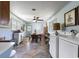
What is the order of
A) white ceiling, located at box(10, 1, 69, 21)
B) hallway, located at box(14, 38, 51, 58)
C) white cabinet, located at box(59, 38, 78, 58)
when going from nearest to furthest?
white cabinet, located at box(59, 38, 78, 58)
white ceiling, located at box(10, 1, 69, 21)
hallway, located at box(14, 38, 51, 58)

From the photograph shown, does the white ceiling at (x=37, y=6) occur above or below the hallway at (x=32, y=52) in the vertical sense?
above

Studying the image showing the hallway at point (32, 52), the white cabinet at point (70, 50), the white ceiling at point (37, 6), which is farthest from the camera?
the hallway at point (32, 52)

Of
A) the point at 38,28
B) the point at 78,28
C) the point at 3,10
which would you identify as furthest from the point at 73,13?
the point at 38,28

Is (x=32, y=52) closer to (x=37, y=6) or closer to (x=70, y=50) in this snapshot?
(x=37, y=6)

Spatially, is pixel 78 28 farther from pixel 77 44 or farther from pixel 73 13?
pixel 77 44

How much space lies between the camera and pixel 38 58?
161 inches

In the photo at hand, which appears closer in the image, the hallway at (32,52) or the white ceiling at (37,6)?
the white ceiling at (37,6)

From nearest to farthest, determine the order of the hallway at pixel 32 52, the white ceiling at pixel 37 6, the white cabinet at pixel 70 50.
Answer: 1. the white cabinet at pixel 70 50
2. the white ceiling at pixel 37 6
3. the hallway at pixel 32 52

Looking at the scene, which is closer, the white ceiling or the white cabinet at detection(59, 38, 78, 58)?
the white cabinet at detection(59, 38, 78, 58)

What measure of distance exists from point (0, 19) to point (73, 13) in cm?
261

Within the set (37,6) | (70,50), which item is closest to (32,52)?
(37,6)

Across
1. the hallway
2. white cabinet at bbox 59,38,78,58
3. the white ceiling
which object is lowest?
the hallway

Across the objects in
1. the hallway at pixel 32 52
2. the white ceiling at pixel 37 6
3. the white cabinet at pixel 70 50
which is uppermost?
the white ceiling at pixel 37 6

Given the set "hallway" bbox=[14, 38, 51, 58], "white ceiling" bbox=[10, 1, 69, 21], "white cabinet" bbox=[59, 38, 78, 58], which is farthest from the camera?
"hallway" bbox=[14, 38, 51, 58]
